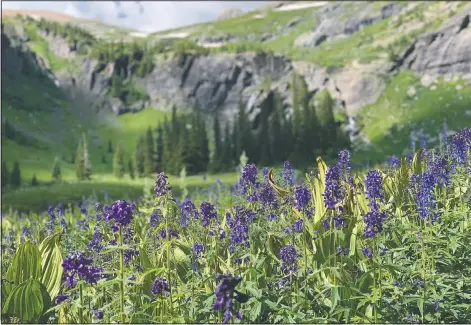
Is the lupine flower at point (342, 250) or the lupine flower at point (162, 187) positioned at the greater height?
the lupine flower at point (162, 187)

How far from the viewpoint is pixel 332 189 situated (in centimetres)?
615

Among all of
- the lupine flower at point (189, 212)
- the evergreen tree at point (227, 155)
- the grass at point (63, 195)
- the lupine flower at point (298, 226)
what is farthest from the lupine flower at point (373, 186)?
the evergreen tree at point (227, 155)

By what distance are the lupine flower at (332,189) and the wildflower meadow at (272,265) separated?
2 centimetres

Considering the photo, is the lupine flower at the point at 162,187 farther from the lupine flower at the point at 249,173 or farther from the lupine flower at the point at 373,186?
the lupine flower at the point at 373,186

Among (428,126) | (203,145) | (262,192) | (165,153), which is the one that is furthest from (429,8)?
(262,192)

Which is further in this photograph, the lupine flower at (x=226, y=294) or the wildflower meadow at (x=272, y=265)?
the wildflower meadow at (x=272, y=265)

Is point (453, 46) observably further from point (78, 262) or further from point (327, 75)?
point (78, 262)

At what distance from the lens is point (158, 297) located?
5.48 m

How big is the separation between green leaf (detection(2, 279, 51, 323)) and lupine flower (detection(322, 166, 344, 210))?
3.71m

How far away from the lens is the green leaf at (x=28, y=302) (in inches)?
227

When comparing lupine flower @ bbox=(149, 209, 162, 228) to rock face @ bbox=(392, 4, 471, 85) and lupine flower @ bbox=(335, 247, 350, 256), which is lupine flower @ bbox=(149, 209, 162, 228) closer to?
lupine flower @ bbox=(335, 247, 350, 256)

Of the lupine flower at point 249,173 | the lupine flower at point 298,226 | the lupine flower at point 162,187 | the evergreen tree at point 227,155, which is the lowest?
the lupine flower at point 298,226

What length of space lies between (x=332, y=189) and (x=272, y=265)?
1.34 meters

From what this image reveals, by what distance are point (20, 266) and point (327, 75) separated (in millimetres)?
151816
